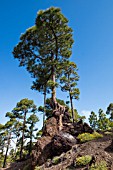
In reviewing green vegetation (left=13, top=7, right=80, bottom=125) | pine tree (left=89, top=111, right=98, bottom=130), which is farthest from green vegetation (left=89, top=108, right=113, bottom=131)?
green vegetation (left=13, top=7, right=80, bottom=125)

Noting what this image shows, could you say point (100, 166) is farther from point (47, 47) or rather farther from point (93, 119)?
point (93, 119)

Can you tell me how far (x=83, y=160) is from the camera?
7535 millimetres

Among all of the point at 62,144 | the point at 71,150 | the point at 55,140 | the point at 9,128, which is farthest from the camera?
the point at 9,128

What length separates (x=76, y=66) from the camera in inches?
849

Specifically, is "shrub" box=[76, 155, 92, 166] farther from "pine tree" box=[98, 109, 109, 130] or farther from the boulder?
"pine tree" box=[98, 109, 109, 130]

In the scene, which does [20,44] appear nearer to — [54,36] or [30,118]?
[54,36]

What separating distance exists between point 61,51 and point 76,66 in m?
5.70

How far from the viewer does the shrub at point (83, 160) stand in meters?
7.43

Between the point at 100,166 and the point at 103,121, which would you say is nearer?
the point at 100,166

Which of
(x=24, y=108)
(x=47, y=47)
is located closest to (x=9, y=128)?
(x=24, y=108)

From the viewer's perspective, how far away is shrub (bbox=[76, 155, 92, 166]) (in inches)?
292

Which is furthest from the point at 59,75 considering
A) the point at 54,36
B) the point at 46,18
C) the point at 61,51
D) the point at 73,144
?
the point at 73,144

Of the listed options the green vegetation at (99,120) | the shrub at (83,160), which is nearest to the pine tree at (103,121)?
the green vegetation at (99,120)

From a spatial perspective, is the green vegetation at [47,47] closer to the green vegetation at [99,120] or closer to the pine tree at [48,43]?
the pine tree at [48,43]
